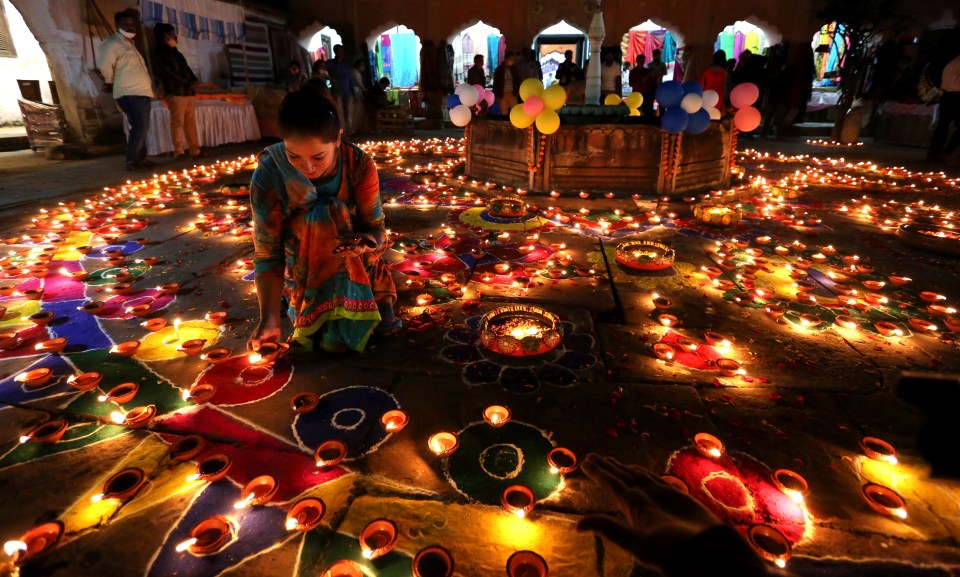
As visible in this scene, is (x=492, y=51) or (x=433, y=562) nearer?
(x=433, y=562)

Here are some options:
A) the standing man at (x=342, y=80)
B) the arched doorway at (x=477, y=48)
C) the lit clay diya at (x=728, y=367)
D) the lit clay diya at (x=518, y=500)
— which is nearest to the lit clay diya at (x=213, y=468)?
the lit clay diya at (x=518, y=500)

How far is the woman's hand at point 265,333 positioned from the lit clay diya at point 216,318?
2.73 ft

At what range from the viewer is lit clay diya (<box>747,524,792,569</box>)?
4.87ft

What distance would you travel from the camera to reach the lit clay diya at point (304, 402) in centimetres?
218

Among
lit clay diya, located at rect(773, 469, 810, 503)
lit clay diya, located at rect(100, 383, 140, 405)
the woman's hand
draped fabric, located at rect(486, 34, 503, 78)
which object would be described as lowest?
lit clay diya, located at rect(773, 469, 810, 503)

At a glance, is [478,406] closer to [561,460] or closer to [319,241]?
[561,460]

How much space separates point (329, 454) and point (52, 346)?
2.07 metres

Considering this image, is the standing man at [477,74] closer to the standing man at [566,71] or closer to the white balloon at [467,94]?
the standing man at [566,71]

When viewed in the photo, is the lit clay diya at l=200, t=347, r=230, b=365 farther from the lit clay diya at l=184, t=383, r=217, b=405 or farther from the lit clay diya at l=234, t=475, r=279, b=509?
the lit clay diya at l=234, t=475, r=279, b=509

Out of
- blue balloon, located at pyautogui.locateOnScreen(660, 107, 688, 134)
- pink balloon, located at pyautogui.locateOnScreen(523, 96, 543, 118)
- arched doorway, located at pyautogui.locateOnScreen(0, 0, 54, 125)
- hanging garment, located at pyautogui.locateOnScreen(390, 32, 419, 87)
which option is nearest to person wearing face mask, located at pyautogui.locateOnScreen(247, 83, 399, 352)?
pink balloon, located at pyautogui.locateOnScreen(523, 96, 543, 118)

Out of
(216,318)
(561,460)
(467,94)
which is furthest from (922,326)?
(467,94)

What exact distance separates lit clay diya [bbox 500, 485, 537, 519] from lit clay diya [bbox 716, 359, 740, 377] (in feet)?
4.67

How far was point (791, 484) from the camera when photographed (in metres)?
1.78

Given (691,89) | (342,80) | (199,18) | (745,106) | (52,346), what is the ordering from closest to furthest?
(52,346) → (691,89) → (745,106) → (199,18) → (342,80)
